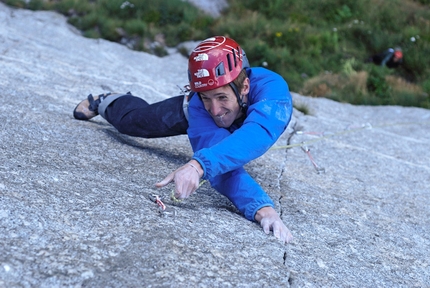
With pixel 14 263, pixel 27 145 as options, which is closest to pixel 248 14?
pixel 27 145

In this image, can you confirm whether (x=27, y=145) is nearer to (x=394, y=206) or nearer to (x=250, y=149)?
(x=250, y=149)

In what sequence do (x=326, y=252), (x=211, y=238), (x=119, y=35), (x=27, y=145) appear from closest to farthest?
(x=211, y=238) < (x=326, y=252) < (x=27, y=145) < (x=119, y=35)

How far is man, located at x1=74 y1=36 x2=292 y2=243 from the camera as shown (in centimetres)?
316

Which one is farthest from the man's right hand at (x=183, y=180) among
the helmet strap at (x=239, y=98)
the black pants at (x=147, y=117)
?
the black pants at (x=147, y=117)

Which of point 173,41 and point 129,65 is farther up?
point 129,65

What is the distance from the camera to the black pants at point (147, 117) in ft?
14.6

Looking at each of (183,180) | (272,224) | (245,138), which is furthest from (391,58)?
(183,180)

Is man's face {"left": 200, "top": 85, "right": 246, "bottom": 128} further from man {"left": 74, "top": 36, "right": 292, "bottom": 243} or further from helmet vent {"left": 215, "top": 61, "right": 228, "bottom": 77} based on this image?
helmet vent {"left": 215, "top": 61, "right": 228, "bottom": 77}

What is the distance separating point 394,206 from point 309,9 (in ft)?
34.7

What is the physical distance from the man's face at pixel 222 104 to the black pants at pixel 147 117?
687 millimetres

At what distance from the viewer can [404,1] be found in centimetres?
1470

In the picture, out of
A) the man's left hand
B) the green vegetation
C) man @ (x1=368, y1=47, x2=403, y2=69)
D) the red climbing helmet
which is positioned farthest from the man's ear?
man @ (x1=368, y1=47, x2=403, y2=69)

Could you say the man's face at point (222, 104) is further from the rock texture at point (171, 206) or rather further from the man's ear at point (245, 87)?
the rock texture at point (171, 206)

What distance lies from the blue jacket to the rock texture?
0.51 feet
